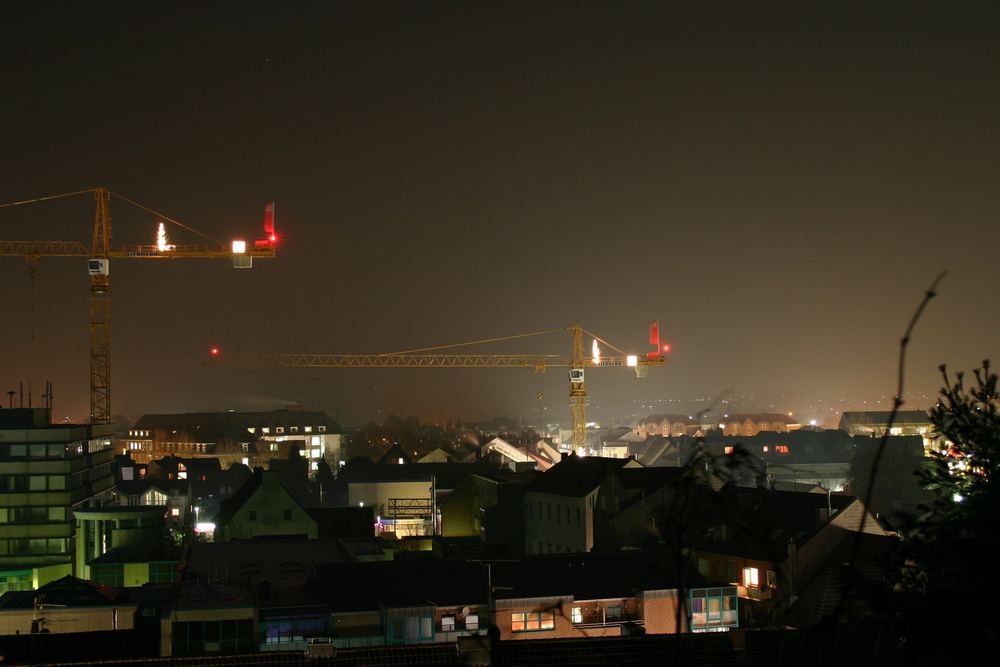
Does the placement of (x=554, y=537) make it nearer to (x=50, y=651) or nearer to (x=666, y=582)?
(x=666, y=582)

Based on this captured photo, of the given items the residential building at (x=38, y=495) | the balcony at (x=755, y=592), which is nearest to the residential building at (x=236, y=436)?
the residential building at (x=38, y=495)

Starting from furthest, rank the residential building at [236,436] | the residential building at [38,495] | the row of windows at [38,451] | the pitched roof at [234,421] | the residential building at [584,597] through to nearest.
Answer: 1. the pitched roof at [234,421]
2. the residential building at [236,436]
3. the row of windows at [38,451]
4. the residential building at [38,495]
5. the residential building at [584,597]

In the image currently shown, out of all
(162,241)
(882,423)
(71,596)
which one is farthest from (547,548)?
(882,423)

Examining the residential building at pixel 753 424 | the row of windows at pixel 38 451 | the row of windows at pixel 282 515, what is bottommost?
the row of windows at pixel 282 515

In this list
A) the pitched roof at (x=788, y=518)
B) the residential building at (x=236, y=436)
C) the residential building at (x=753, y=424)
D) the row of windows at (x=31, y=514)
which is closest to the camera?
the pitched roof at (x=788, y=518)

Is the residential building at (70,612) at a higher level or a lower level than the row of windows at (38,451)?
lower

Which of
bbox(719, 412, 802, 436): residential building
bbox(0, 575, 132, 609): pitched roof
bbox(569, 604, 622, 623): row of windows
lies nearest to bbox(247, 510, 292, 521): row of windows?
bbox(0, 575, 132, 609): pitched roof

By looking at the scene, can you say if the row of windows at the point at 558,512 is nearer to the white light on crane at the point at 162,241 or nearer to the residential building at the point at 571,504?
the residential building at the point at 571,504

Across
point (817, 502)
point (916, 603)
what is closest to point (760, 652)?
point (916, 603)
